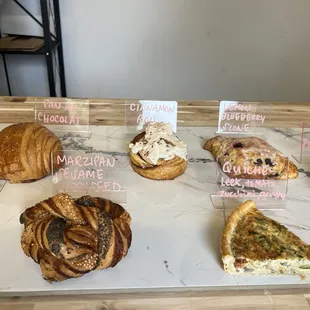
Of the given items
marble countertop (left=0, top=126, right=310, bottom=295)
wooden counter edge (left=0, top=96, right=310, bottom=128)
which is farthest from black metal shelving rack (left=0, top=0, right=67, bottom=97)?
marble countertop (left=0, top=126, right=310, bottom=295)

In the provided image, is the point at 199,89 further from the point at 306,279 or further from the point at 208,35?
the point at 306,279

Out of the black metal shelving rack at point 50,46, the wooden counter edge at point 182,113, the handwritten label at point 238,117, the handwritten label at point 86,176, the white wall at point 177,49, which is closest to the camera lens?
the handwritten label at point 86,176

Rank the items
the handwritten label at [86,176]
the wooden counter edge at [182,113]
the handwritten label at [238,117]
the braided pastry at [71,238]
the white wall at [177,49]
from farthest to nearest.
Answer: the white wall at [177,49], the wooden counter edge at [182,113], the handwritten label at [238,117], the handwritten label at [86,176], the braided pastry at [71,238]

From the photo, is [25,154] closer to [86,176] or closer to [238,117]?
[86,176]

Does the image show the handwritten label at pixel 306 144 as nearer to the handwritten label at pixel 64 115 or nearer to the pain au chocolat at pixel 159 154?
the pain au chocolat at pixel 159 154

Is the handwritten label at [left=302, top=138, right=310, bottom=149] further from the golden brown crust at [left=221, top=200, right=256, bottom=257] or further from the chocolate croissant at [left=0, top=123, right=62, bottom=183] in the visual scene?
the chocolate croissant at [left=0, top=123, right=62, bottom=183]

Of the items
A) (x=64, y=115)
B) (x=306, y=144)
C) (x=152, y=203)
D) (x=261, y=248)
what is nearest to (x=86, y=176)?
(x=152, y=203)

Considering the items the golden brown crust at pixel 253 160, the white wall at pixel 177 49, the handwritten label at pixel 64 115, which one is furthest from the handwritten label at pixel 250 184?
the white wall at pixel 177 49

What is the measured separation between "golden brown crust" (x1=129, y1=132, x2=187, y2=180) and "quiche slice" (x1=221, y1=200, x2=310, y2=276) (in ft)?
0.81

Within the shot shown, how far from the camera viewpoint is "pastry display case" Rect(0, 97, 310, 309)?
74 cm

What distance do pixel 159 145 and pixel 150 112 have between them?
20cm

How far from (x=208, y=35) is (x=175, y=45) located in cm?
20

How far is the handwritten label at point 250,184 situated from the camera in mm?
977

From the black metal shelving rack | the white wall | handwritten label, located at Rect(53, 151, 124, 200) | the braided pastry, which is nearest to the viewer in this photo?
the braided pastry
